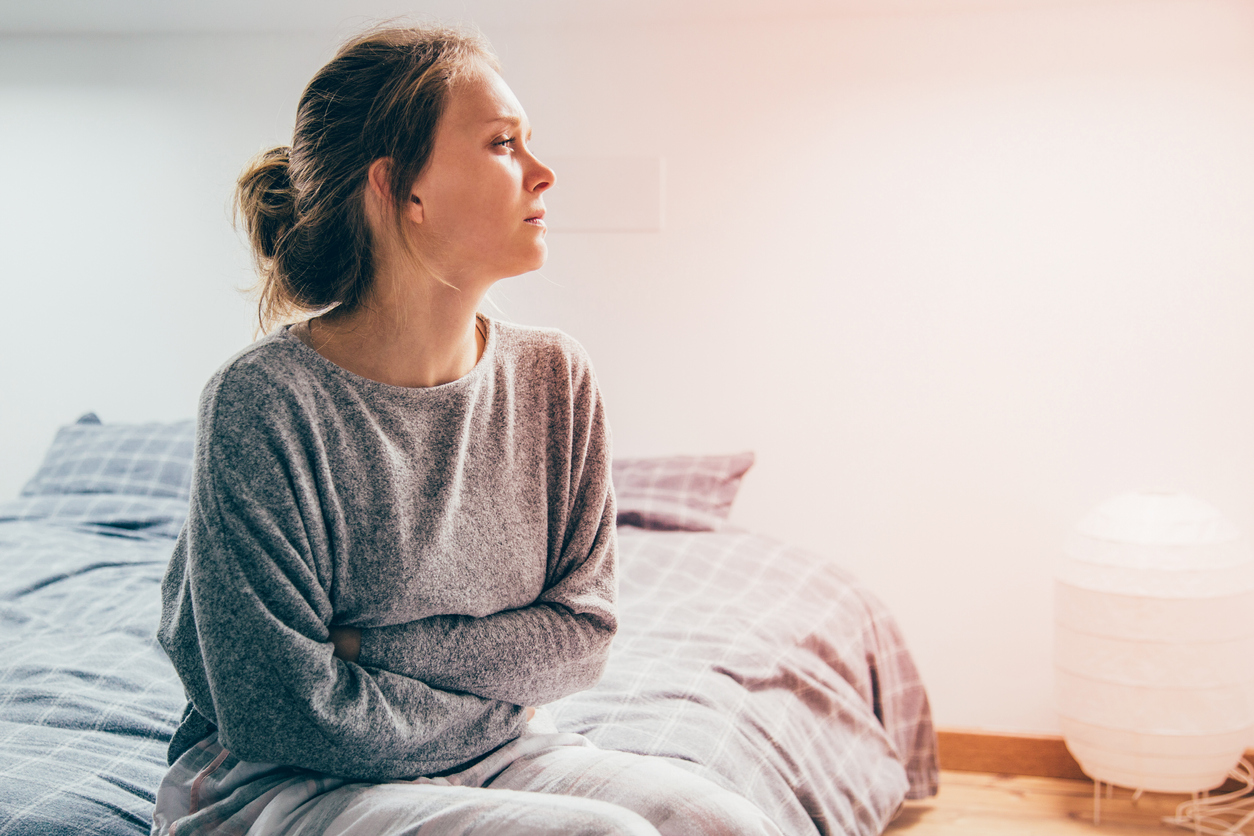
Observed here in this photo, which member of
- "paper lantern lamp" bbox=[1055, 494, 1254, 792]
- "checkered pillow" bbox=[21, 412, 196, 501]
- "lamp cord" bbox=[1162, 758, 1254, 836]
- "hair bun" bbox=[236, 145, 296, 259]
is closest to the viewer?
"hair bun" bbox=[236, 145, 296, 259]

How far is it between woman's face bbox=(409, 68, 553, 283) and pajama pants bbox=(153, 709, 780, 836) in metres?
0.52

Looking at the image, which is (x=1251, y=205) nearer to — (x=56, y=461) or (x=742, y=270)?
(x=742, y=270)

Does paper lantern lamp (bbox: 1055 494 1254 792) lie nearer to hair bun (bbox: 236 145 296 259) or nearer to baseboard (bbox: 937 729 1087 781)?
baseboard (bbox: 937 729 1087 781)

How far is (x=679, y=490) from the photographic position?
2334 millimetres

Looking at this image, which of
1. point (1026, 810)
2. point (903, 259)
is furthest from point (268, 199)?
point (1026, 810)

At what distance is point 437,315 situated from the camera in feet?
3.31

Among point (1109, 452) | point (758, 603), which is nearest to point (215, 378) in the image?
point (758, 603)

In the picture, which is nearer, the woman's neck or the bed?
the woman's neck

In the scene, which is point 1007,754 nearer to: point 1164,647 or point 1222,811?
point 1222,811

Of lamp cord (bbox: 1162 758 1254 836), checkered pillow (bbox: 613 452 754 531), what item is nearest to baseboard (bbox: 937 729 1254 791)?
lamp cord (bbox: 1162 758 1254 836)

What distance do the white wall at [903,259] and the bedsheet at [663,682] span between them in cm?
48

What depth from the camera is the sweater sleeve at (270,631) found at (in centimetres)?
83

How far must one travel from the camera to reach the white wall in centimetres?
230

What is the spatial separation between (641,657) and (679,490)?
0.83 meters
